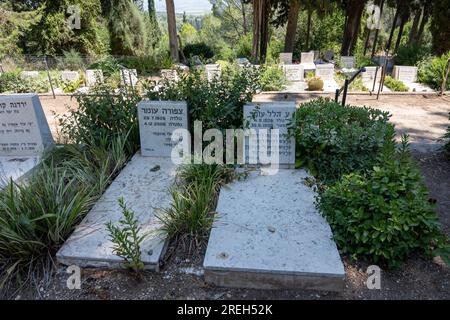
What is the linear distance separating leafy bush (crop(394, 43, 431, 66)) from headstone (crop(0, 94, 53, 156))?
14.2m

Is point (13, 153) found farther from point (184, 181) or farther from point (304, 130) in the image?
point (304, 130)

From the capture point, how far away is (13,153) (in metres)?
4.88

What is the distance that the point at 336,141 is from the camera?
3854mm

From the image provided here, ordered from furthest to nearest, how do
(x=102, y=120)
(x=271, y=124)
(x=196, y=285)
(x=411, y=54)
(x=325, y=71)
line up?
(x=411, y=54) < (x=325, y=71) < (x=102, y=120) < (x=271, y=124) < (x=196, y=285)

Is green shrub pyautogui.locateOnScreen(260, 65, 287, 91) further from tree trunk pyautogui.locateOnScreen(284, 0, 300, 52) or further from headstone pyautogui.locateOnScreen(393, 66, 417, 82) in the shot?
tree trunk pyautogui.locateOnScreen(284, 0, 300, 52)

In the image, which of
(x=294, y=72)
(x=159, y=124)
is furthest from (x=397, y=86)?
(x=159, y=124)

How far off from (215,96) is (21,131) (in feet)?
9.46

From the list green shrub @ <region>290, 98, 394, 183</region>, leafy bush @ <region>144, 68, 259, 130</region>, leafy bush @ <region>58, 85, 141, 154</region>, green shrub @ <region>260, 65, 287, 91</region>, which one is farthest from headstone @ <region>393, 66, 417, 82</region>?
leafy bush @ <region>58, 85, 141, 154</region>

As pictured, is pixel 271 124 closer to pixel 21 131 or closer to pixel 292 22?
pixel 21 131

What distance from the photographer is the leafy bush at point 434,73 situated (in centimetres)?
1045

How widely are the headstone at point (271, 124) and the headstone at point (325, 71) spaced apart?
870cm

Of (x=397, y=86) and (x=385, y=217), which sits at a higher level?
(x=385, y=217)

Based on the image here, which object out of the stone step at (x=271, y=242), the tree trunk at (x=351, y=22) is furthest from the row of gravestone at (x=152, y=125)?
the tree trunk at (x=351, y=22)
